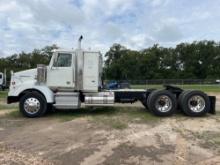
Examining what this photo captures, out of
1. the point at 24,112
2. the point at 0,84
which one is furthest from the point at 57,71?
the point at 0,84

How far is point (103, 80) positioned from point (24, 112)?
3.73 meters

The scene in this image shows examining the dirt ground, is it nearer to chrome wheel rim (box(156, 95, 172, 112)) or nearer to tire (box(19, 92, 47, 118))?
tire (box(19, 92, 47, 118))

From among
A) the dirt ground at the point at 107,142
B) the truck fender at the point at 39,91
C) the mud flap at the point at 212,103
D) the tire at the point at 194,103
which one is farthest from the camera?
the mud flap at the point at 212,103

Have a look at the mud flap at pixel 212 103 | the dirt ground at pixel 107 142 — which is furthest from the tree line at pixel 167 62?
the dirt ground at pixel 107 142

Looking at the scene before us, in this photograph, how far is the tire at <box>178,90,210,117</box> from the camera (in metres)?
12.3

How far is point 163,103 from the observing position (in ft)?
40.7

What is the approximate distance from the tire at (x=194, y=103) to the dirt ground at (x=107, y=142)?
90cm

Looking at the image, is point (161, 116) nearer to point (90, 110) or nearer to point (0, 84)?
point (90, 110)

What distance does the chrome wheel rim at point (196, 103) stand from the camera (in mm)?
12363

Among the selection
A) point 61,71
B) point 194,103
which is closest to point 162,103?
point 194,103

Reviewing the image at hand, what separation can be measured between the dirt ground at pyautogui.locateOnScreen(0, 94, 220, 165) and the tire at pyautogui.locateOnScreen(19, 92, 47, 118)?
0.67 meters

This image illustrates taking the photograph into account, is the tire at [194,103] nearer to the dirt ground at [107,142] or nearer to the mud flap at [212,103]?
the mud flap at [212,103]

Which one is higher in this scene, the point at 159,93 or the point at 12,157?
the point at 159,93

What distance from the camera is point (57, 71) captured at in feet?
40.6
